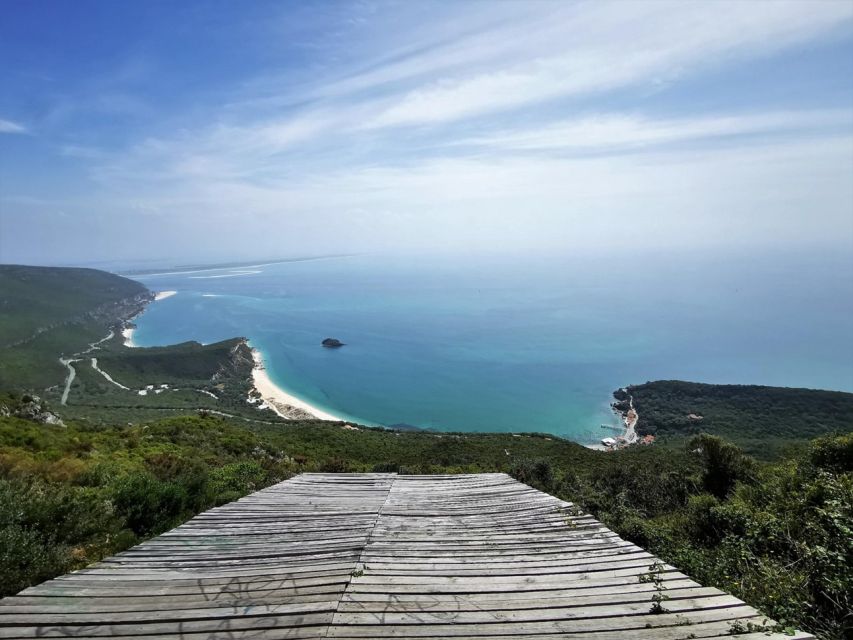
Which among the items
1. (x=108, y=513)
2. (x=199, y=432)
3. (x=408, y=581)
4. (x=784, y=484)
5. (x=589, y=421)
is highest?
(x=408, y=581)

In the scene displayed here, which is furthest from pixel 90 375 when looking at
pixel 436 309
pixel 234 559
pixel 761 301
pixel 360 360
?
pixel 761 301

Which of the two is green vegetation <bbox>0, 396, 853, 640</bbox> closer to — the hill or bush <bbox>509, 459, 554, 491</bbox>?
bush <bbox>509, 459, 554, 491</bbox>

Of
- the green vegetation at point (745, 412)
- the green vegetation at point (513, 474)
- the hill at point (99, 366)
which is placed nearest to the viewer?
the green vegetation at point (513, 474)

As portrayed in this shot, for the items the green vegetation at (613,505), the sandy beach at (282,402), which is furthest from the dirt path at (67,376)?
the green vegetation at (613,505)

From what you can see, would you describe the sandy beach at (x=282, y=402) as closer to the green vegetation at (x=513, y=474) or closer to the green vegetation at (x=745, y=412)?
the green vegetation at (x=513, y=474)

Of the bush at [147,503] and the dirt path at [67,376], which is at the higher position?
the bush at [147,503]

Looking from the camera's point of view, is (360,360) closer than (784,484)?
No

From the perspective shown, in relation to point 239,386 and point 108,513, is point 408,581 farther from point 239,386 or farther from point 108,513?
point 239,386
